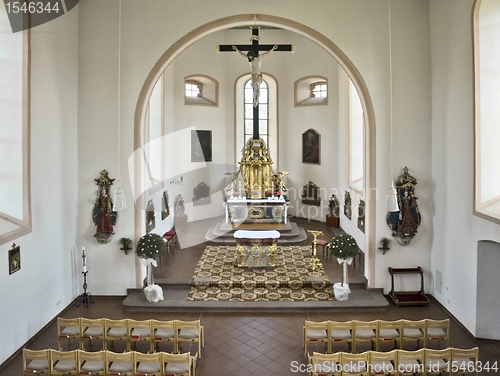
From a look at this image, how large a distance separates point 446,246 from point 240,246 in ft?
19.1

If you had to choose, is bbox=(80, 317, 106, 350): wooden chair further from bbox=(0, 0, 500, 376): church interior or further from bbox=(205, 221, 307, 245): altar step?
bbox=(205, 221, 307, 245): altar step

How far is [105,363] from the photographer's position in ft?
23.0

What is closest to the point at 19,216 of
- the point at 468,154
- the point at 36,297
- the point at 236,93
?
the point at 36,297

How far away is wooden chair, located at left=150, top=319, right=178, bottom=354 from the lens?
27.0 ft

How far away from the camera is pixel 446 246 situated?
10750 millimetres

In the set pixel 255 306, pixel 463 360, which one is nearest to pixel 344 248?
pixel 255 306

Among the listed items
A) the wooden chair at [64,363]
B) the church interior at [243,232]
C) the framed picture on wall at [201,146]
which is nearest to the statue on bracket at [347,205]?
the church interior at [243,232]

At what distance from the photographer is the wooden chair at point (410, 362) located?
681cm

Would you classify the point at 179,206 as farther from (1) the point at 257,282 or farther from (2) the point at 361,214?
(2) the point at 361,214

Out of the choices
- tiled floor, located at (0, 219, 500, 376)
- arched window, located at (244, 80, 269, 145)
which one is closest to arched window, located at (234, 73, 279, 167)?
arched window, located at (244, 80, 269, 145)

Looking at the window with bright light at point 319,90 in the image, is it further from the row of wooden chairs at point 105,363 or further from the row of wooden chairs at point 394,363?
the row of wooden chairs at point 105,363

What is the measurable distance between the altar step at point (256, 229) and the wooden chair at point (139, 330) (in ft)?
25.9

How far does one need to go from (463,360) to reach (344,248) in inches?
175

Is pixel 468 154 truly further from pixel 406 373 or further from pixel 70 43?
pixel 70 43
